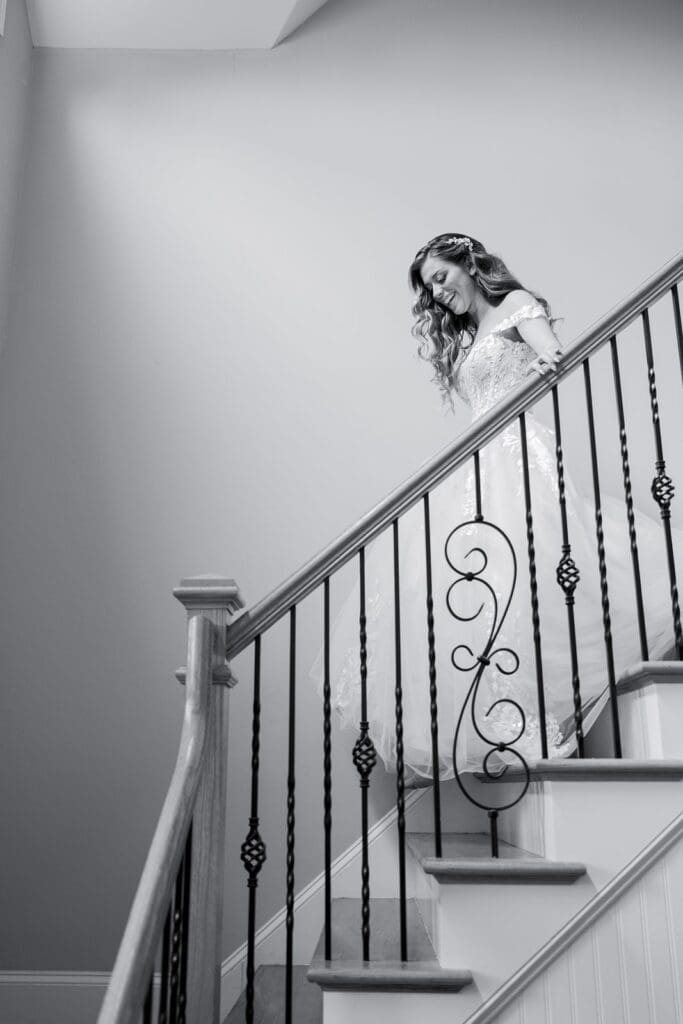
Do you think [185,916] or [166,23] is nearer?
[185,916]

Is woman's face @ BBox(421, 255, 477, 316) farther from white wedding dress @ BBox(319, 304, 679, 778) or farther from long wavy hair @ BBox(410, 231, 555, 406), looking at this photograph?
white wedding dress @ BBox(319, 304, 679, 778)

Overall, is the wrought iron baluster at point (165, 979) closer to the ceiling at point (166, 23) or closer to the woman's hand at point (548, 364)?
the woman's hand at point (548, 364)

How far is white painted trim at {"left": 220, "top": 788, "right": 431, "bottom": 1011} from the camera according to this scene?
10.9 ft

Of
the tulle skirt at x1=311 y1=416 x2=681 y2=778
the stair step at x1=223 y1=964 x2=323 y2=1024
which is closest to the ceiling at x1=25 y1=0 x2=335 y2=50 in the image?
the tulle skirt at x1=311 y1=416 x2=681 y2=778

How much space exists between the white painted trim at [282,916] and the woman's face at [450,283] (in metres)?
1.84

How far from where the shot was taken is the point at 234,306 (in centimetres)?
420

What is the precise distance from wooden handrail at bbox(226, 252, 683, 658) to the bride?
87 mm

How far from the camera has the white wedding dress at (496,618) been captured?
2484mm

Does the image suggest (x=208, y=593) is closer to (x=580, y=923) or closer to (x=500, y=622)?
(x=500, y=622)

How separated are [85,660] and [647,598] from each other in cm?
228

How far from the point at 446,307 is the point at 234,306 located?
115cm

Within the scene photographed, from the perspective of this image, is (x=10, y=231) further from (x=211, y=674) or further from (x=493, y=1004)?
(x=493, y=1004)

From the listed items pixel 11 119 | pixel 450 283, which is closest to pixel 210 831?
pixel 450 283

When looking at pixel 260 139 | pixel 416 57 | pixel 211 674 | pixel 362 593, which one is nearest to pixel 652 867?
pixel 362 593
